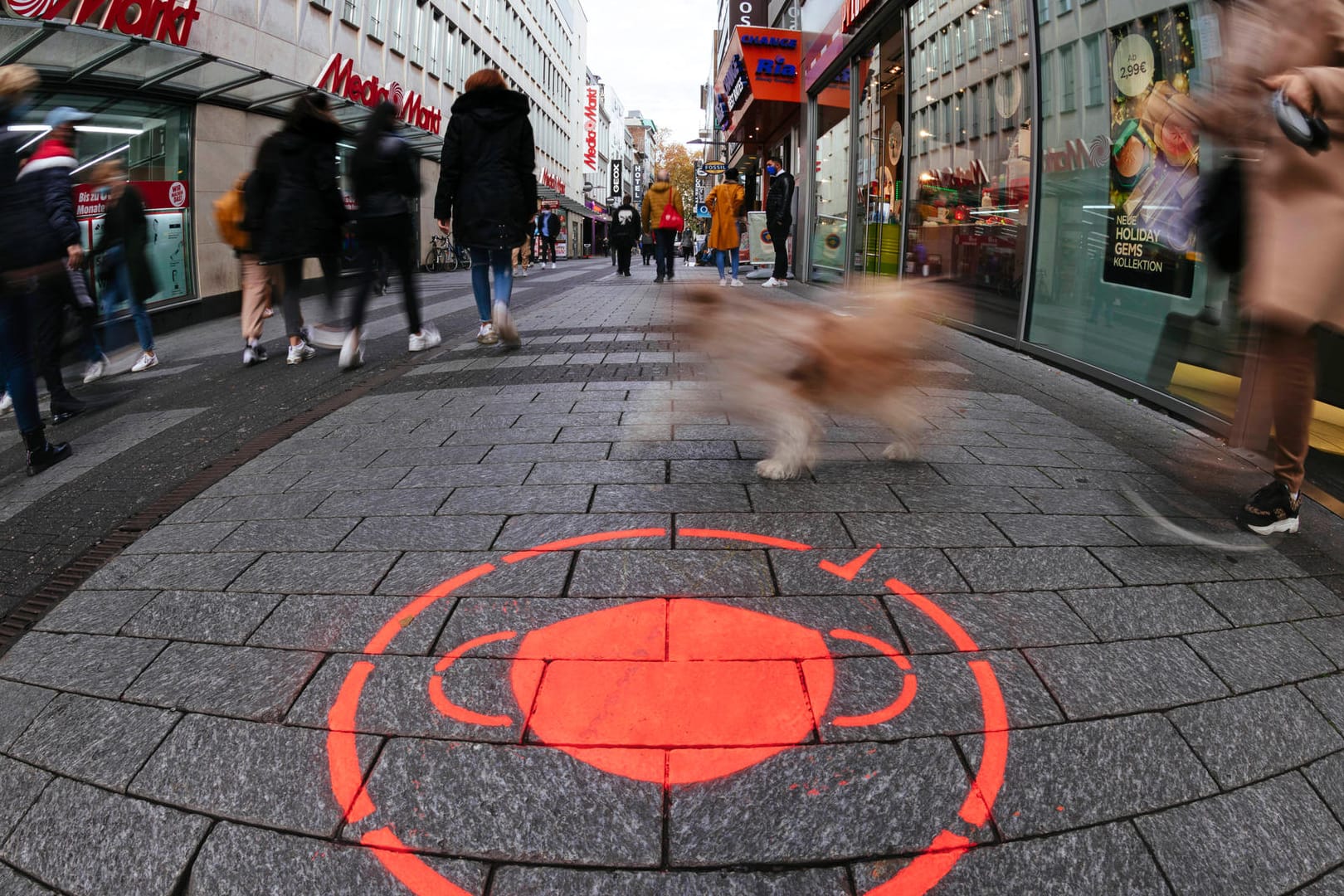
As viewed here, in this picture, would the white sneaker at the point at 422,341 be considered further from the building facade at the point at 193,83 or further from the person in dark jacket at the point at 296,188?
the building facade at the point at 193,83

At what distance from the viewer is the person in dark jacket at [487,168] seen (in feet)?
22.5

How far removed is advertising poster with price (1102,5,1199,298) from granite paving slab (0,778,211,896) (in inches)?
218

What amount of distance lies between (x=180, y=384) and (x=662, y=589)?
5808 mm

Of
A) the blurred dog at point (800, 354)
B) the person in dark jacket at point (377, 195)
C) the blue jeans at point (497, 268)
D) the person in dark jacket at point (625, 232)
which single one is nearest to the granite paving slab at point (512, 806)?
the blurred dog at point (800, 354)

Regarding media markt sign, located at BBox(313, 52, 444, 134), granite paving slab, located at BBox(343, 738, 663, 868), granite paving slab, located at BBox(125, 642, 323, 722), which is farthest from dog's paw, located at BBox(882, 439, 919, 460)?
media markt sign, located at BBox(313, 52, 444, 134)

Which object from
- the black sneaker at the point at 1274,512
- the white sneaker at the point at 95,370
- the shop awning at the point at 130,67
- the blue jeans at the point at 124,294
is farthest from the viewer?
the shop awning at the point at 130,67

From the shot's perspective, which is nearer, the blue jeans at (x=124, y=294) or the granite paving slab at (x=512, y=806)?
the granite paving slab at (x=512, y=806)

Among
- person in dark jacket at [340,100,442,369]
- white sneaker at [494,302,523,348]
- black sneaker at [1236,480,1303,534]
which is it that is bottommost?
black sneaker at [1236,480,1303,534]

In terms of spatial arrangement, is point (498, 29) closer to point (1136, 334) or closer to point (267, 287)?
point (267, 287)

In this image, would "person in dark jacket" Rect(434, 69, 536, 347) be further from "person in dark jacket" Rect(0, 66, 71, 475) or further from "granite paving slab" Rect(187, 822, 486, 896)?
"granite paving slab" Rect(187, 822, 486, 896)

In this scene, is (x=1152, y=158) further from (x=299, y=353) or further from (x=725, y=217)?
(x=725, y=217)

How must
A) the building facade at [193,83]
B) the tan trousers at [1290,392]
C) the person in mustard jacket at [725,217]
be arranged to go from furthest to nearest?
the person in mustard jacket at [725,217] < the building facade at [193,83] < the tan trousers at [1290,392]

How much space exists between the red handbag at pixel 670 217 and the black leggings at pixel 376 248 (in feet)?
28.5

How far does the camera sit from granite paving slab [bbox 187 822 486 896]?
154 cm
